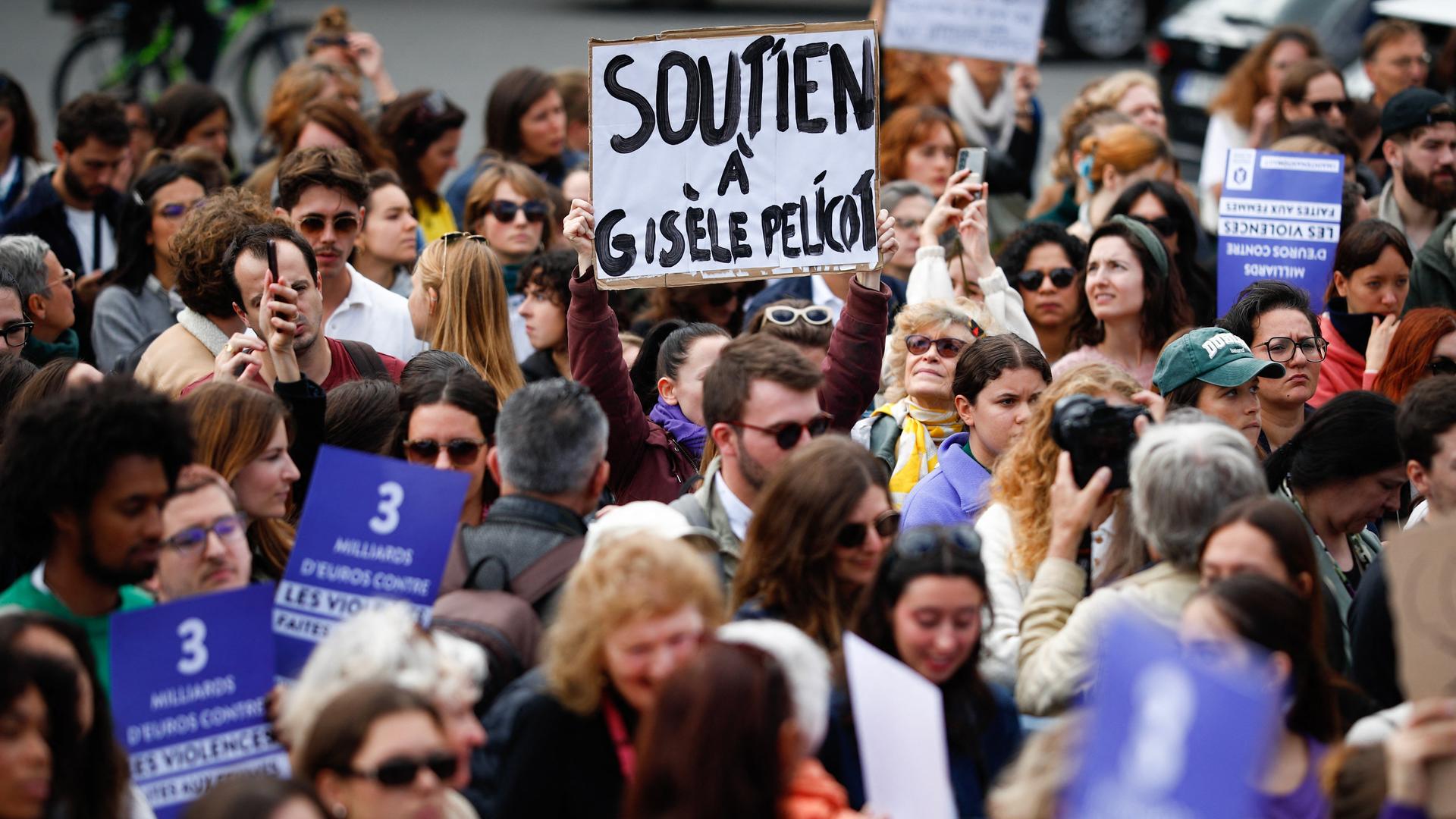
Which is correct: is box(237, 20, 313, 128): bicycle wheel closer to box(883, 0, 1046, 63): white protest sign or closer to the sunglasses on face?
box(883, 0, 1046, 63): white protest sign

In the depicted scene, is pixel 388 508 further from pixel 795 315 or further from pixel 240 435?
pixel 795 315

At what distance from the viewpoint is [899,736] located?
3613 mm

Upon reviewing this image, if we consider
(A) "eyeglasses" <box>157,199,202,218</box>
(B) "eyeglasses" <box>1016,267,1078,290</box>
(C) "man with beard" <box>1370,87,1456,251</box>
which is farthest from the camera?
(C) "man with beard" <box>1370,87,1456,251</box>

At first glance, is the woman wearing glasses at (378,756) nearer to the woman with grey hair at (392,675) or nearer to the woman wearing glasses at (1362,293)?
the woman with grey hair at (392,675)

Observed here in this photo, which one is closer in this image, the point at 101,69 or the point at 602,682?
the point at 602,682

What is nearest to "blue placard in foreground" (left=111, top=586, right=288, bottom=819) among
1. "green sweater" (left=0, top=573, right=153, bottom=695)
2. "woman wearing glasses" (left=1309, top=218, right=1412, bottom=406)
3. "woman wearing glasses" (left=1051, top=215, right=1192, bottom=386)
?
"green sweater" (left=0, top=573, right=153, bottom=695)

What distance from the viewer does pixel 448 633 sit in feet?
13.8

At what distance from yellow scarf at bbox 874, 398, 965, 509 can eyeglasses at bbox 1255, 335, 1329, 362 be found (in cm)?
109

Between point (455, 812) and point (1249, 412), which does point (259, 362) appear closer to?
point (455, 812)

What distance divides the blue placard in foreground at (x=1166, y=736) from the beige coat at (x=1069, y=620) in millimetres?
1069

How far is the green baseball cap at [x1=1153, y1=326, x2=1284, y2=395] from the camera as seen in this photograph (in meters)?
5.74

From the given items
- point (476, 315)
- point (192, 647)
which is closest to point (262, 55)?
point (476, 315)

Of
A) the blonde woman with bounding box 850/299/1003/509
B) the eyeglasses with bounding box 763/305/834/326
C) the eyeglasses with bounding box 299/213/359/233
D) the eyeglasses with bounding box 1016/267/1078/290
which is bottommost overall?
the blonde woman with bounding box 850/299/1003/509

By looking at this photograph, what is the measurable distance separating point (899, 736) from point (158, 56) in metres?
12.6
